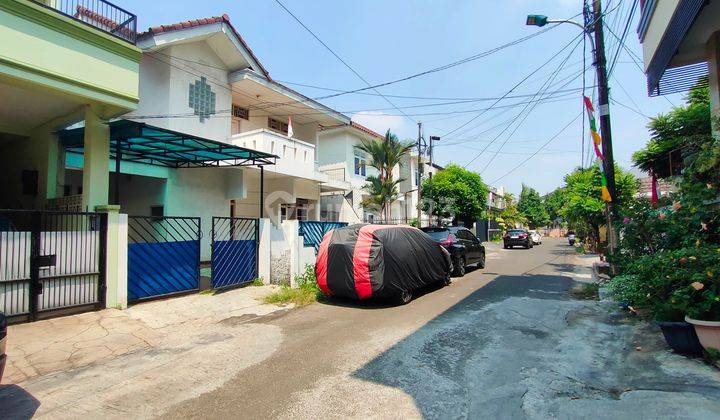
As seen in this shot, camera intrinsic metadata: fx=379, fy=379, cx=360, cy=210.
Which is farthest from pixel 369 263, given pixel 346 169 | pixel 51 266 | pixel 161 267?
pixel 346 169

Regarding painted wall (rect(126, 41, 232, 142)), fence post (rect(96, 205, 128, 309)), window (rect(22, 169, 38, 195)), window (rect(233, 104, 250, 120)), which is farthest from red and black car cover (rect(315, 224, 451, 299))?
window (rect(233, 104, 250, 120))

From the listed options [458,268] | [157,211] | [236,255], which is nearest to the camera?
[236,255]

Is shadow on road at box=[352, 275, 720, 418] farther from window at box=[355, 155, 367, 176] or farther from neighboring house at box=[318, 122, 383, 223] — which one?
window at box=[355, 155, 367, 176]

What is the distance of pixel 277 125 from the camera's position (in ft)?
58.7

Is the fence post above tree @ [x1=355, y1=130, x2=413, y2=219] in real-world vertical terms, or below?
below

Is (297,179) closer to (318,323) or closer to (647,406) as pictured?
(318,323)

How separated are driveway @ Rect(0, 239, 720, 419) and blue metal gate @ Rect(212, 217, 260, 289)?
243cm

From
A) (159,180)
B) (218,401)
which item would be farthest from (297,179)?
(218,401)

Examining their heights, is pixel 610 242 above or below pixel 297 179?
below

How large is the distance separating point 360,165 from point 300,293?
14.4 m

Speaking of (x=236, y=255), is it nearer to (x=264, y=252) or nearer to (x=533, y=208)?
(x=264, y=252)

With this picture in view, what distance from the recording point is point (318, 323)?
6.82 m

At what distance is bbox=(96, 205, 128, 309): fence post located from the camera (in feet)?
24.0

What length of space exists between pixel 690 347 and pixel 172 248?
916 cm
